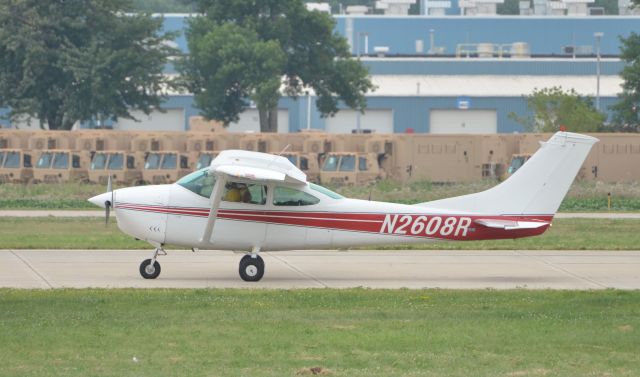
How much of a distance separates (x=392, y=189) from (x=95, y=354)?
3450cm

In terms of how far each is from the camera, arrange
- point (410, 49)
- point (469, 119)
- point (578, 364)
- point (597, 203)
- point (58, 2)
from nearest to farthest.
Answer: point (578, 364), point (597, 203), point (58, 2), point (469, 119), point (410, 49)

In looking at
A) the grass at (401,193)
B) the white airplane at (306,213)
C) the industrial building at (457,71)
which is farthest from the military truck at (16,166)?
the white airplane at (306,213)

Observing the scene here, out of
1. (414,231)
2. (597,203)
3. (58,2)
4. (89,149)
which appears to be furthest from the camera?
(58,2)

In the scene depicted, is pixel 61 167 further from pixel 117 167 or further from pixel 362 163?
pixel 362 163

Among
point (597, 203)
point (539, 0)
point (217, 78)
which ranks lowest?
point (597, 203)

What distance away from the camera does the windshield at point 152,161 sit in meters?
52.0

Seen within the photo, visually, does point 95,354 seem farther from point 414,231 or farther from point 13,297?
point 414,231

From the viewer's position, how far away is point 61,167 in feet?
168

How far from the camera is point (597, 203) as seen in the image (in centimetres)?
4291

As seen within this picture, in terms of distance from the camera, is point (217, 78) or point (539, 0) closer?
point (217, 78)

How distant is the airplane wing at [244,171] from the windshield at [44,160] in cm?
3242

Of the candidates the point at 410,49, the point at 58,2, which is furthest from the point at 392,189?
the point at 410,49

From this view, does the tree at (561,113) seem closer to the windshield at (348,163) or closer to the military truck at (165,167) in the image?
the windshield at (348,163)

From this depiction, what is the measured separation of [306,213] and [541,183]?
3753 mm
